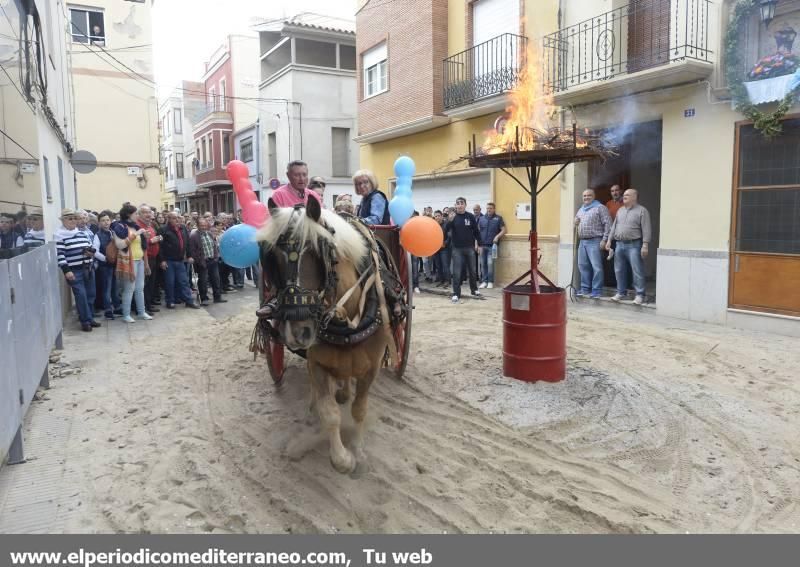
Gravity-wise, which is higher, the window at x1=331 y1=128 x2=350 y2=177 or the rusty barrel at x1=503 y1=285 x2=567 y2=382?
the window at x1=331 y1=128 x2=350 y2=177

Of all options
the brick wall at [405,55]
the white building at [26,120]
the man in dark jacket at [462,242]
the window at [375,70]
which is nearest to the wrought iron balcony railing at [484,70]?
the brick wall at [405,55]

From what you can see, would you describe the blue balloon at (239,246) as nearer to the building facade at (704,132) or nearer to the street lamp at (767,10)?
the building facade at (704,132)

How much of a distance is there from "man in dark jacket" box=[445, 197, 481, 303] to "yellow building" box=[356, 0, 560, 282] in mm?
1464

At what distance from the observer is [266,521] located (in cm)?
312

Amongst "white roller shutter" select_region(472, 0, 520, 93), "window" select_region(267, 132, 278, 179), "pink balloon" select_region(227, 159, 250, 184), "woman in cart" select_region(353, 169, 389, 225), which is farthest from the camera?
"window" select_region(267, 132, 278, 179)

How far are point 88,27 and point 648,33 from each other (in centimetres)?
1928

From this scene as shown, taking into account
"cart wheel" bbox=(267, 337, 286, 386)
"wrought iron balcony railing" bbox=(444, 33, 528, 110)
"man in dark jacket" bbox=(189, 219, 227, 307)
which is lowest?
"cart wheel" bbox=(267, 337, 286, 386)

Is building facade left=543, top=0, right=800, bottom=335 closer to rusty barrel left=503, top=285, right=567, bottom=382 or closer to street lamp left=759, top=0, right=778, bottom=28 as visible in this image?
street lamp left=759, top=0, right=778, bottom=28

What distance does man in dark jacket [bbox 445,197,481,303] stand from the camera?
10898 mm

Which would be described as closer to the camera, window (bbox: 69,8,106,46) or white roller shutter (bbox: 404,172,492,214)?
white roller shutter (bbox: 404,172,492,214)

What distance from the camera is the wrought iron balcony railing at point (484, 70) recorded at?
1166 centimetres

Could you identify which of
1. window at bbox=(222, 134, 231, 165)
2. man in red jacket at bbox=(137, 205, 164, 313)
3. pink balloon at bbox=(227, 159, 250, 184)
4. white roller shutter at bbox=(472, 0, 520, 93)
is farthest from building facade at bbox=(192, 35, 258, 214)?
pink balloon at bbox=(227, 159, 250, 184)

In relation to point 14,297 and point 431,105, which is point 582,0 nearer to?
point 431,105

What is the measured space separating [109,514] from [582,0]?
10.8 m
